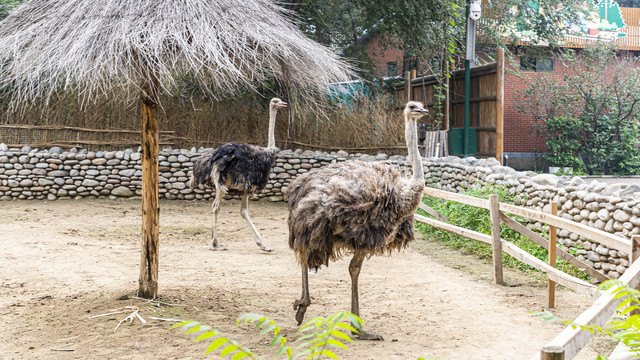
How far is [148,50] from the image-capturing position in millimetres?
4418

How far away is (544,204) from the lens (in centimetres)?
746

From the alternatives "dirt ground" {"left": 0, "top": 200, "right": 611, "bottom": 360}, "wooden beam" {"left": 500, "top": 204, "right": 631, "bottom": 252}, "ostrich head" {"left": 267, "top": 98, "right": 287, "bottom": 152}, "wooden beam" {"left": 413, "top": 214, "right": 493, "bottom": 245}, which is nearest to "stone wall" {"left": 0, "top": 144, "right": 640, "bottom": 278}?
"wooden beam" {"left": 413, "top": 214, "right": 493, "bottom": 245}

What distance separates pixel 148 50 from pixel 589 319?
11.4ft

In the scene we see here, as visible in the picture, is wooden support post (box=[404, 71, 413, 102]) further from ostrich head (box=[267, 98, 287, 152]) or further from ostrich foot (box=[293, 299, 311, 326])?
ostrich foot (box=[293, 299, 311, 326])

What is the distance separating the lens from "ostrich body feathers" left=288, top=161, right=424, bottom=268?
438 cm

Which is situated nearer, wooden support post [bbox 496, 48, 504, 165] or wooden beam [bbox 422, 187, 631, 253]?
wooden beam [bbox 422, 187, 631, 253]

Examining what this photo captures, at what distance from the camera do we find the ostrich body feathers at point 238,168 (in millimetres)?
8141

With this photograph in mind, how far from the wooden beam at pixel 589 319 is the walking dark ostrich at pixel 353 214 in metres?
1.75

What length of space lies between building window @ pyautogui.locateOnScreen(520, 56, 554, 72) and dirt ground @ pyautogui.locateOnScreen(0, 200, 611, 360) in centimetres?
1173

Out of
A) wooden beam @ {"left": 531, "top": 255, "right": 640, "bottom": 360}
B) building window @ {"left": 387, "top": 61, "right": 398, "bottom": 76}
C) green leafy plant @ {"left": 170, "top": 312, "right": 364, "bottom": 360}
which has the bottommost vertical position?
wooden beam @ {"left": 531, "top": 255, "right": 640, "bottom": 360}

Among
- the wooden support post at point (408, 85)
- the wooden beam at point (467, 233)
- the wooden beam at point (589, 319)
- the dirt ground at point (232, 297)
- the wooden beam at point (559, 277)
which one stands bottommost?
the dirt ground at point (232, 297)

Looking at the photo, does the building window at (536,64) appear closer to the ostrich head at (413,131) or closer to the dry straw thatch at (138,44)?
the ostrich head at (413,131)

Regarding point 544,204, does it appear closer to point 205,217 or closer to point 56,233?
point 205,217

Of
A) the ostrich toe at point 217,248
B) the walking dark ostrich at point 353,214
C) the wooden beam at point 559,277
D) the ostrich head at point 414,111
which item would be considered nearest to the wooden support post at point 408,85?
the ostrich toe at point 217,248
